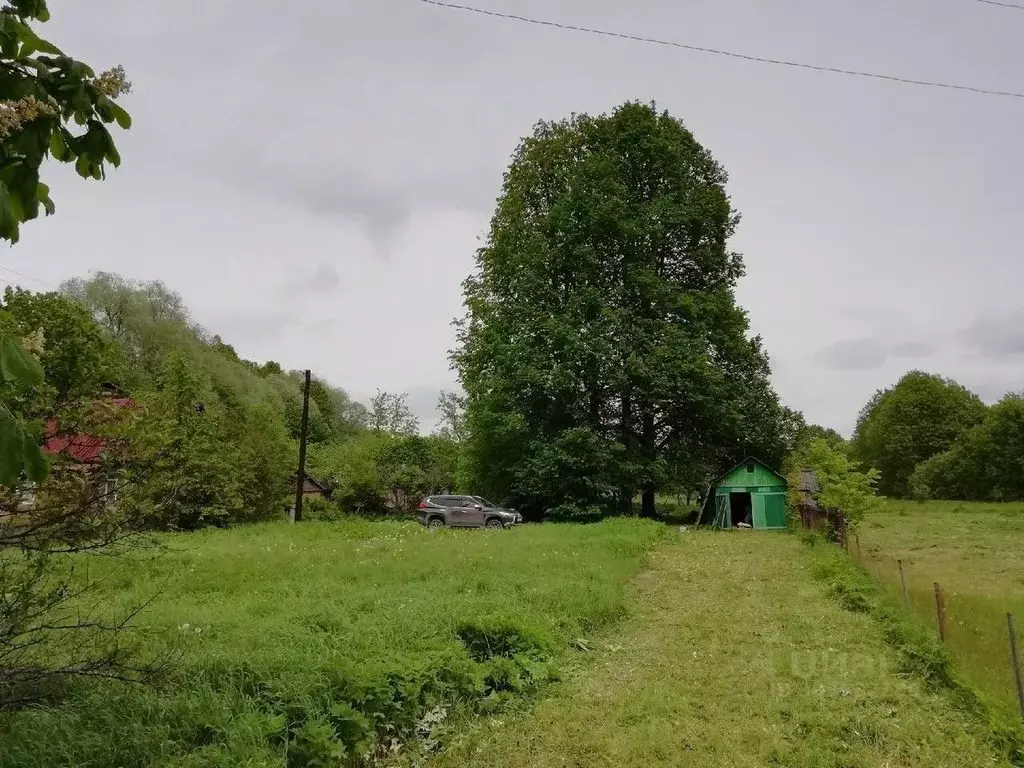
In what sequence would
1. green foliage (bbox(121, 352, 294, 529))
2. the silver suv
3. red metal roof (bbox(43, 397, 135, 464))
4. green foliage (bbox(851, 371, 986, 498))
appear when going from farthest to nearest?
green foliage (bbox(851, 371, 986, 498)), the silver suv, green foliage (bbox(121, 352, 294, 529)), red metal roof (bbox(43, 397, 135, 464))

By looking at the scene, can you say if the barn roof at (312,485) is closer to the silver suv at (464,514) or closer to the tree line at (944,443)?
the silver suv at (464,514)

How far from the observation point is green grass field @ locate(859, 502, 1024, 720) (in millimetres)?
7207

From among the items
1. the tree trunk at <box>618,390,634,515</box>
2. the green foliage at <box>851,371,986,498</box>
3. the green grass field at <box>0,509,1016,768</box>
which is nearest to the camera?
the green grass field at <box>0,509,1016,768</box>

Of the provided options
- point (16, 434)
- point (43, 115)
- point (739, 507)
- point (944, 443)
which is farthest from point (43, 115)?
point (944, 443)

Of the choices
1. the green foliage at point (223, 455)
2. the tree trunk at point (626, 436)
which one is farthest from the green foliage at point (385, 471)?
the tree trunk at point (626, 436)

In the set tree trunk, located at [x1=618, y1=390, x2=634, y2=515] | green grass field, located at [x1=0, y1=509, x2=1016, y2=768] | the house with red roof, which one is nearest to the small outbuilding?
tree trunk, located at [x1=618, y1=390, x2=634, y2=515]

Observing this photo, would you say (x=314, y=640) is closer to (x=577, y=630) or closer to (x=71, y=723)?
(x=71, y=723)

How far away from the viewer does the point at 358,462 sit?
39031 millimetres

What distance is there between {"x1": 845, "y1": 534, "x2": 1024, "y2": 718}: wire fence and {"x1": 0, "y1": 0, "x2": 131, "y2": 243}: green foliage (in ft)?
24.4

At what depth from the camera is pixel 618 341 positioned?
27.8 m

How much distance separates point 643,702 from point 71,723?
493cm

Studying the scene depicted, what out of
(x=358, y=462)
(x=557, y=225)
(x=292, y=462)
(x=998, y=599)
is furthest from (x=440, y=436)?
(x=998, y=599)

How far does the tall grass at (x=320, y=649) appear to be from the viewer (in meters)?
4.79

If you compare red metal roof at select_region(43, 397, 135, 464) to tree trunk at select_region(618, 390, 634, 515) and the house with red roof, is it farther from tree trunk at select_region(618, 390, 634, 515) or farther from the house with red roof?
tree trunk at select_region(618, 390, 634, 515)
